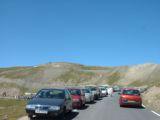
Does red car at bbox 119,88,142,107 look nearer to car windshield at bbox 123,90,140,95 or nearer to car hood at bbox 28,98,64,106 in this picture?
car windshield at bbox 123,90,140,95

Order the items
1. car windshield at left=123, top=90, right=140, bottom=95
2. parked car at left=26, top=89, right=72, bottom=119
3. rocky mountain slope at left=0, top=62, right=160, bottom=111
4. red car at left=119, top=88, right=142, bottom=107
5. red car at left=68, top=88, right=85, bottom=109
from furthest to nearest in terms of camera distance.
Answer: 1. rocky mountain slope at left=0, top=62, right=160, bottom=111
2. car windshield at left=123, top=90, right=140, bottom=95
3. red car at left=119, top=88, right=142, bottom=107
4. red car at left=68, top=88, right=85, bottom=109
5. parked car at left=26, top=89, right=72, bottom=119

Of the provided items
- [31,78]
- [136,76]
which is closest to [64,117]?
[136,76]

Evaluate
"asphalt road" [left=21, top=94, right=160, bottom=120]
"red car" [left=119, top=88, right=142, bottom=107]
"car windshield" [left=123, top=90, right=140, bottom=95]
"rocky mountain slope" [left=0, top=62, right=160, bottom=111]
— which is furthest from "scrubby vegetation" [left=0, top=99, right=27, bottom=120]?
"rocky mountain slope" [left=0, top=62, right=160, bottom=111]

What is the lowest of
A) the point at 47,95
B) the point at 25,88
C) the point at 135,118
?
the point at 135,118

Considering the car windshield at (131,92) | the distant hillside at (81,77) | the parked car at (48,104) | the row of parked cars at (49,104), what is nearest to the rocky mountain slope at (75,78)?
the distant hillside at (81,77)

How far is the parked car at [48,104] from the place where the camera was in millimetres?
18141

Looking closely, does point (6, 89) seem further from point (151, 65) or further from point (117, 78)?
point (151, 65)

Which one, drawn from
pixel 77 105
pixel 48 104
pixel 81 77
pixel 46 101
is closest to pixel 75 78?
pixel 81 77

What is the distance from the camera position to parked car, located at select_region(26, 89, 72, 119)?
18141 millimetres

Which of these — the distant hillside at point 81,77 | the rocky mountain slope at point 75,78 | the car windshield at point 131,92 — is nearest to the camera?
the car windshield at point 131,92

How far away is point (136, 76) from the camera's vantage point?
463ft

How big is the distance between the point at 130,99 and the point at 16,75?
448ft

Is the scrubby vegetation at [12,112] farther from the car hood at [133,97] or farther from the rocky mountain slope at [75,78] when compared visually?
the rocky mountain slope at [75,78]

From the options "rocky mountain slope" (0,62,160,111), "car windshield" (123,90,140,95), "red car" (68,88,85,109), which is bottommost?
"red car" (68,88,85,109)
